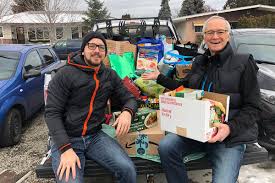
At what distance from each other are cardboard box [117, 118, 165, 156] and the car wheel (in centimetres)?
236

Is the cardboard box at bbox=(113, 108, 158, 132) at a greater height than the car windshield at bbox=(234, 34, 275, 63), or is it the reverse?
the car windshield at bbox=(234, 34, 275, 63)

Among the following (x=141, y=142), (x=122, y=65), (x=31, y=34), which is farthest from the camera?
(x=31, y=34)

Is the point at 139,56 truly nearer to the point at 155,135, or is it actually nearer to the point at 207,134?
the point at 155,135

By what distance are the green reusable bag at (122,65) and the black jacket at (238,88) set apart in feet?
4.94

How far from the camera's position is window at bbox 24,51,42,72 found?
5812mm

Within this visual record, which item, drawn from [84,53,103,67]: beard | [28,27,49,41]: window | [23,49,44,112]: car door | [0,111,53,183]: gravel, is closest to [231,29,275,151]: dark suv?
[84,53,103,67]: beard

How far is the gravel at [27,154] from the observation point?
4.22m

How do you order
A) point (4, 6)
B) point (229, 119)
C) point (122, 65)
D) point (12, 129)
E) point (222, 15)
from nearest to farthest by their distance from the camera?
1. point (229, 119)
2. point (122, 65)
3. point (12, 129)
4. point (4, 6)
5. point (222, 15)

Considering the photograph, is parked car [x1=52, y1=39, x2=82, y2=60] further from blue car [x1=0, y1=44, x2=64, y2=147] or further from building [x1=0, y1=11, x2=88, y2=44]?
blue car [x1=0, y1=44, x2=64, y2=147]

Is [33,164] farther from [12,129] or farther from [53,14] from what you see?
[53,14]

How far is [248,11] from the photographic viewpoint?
28.6 metres

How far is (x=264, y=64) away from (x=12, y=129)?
3.83 meters

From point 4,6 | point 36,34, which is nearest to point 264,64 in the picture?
point 4,6

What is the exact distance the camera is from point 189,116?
2613mm
